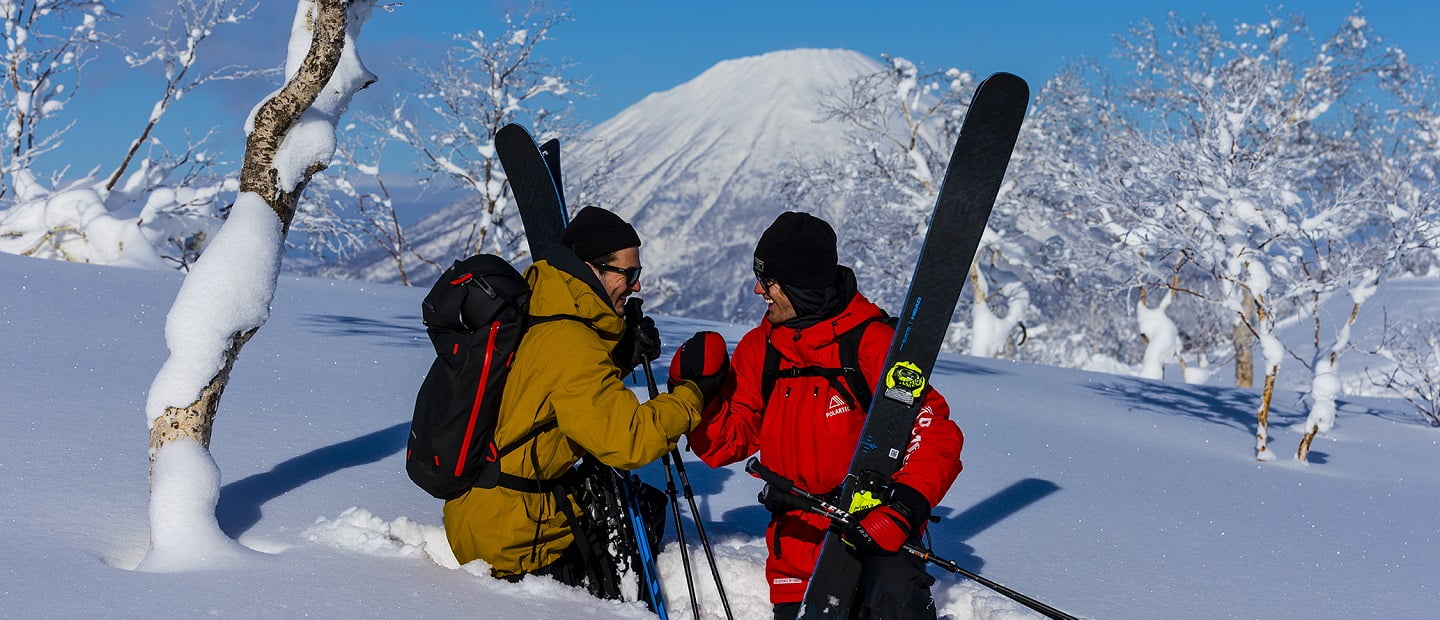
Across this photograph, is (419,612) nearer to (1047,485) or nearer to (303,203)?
(1047,485)

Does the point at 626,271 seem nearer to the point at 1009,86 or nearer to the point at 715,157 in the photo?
the point at 1009,86

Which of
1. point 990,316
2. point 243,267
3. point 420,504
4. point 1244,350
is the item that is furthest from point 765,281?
point 1244,350

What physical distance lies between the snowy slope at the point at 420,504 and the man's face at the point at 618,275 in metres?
0.91

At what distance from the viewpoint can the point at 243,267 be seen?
310 cm

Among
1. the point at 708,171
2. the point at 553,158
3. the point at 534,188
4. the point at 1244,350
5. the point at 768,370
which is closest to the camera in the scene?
the point at 768,370

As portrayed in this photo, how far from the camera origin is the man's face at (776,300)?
10.3 ft

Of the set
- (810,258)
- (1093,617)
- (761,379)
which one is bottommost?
(1093,617)

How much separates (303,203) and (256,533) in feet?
69.0

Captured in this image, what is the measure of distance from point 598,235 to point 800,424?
90 cm

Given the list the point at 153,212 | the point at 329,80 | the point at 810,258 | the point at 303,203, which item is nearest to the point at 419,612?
the point at 810,258

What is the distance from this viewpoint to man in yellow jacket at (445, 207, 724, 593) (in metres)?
Result: 2.71

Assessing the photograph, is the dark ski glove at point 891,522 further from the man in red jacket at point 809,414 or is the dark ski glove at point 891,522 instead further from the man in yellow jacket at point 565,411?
the man in yellow jacket at point 565,411

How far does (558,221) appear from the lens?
4.47 metres

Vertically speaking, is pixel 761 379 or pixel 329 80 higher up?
pixel 329 80
